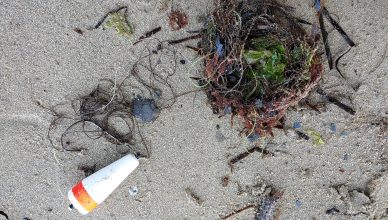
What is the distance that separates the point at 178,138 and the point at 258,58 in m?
0.55

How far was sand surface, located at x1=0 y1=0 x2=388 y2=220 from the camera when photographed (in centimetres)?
233

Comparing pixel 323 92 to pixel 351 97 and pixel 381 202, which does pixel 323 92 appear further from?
pixel 381 202

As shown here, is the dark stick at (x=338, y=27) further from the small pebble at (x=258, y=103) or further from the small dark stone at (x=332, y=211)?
the small dark stone at (x=332, y=211)

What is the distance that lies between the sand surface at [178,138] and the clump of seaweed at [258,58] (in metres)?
0.10

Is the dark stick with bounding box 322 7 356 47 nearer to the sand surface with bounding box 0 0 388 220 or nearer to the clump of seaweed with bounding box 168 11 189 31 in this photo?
the sand surface with bounding box 0 0 388 220

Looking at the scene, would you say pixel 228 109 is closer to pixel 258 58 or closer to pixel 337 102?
pixel 258 58

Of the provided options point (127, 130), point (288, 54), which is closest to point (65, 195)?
point (127, 130)

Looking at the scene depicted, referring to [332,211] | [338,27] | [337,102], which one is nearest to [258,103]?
[337,102]

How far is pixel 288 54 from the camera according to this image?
2.26 meters

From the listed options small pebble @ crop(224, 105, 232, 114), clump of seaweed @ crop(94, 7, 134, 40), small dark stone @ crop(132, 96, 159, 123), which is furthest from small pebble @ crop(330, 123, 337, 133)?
clump of seaweed @ crop(94, 7, 134, 40)

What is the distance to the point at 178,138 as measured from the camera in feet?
7.97

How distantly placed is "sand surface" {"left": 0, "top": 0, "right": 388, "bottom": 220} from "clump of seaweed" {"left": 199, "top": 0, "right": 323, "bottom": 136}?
103 millimetres

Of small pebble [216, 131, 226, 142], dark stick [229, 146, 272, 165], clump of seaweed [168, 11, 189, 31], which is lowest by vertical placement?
dark stick [229, 146, 272, 165]

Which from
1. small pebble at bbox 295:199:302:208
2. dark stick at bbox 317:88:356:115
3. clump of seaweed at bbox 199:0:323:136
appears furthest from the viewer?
small pebble at bbox 295:199:302:208
